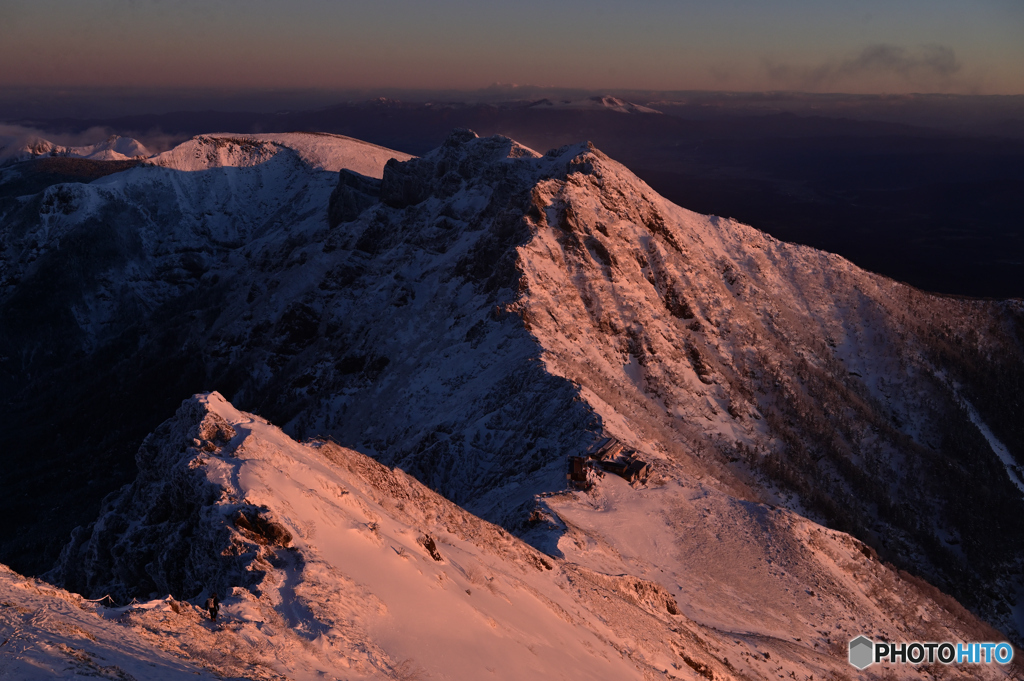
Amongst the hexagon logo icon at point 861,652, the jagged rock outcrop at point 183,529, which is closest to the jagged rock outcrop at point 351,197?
the jagged rock outcrop at point 183,529

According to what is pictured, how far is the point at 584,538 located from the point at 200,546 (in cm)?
2661

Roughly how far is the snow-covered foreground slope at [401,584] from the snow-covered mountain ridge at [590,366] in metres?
1.94

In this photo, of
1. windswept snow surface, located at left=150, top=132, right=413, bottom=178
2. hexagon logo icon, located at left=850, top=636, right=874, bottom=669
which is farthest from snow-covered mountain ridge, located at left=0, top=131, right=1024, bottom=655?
windswept snow surface, located at left=150, top=132, right=413, bottom=178

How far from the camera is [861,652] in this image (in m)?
42.3

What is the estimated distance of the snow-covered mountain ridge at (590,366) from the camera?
5928 centimetres

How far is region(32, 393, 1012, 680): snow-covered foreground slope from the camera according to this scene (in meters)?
18.7

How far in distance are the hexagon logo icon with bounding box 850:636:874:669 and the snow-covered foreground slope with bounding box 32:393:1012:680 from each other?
773 mm

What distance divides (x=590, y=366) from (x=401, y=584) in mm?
47989

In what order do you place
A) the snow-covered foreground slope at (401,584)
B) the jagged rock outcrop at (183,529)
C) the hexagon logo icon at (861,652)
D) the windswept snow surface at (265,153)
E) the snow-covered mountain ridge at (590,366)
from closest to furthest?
the snow-covered foreground slope at (401,584) < the jagged rock outcrop at (183,529) < the hexagon logo icon at (861,652) < the snow-covered mountain ridge at (590,366) < the windswept snow surface at (265,153)

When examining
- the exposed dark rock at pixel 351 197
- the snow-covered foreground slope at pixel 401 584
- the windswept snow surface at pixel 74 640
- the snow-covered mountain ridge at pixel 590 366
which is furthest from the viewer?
the exposed dark rock at pixel 351 197

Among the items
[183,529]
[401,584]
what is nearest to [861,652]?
[401,584]

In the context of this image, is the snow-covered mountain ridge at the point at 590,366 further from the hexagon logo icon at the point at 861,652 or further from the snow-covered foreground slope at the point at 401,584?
the hexagon logo icon at the point at 861,652

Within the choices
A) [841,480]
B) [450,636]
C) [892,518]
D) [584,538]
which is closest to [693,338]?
[841,480]

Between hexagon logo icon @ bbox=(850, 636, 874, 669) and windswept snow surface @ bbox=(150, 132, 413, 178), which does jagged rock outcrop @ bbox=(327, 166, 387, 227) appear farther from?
hexagon logo icon @ bbox=(850, 636, 874, 669)
